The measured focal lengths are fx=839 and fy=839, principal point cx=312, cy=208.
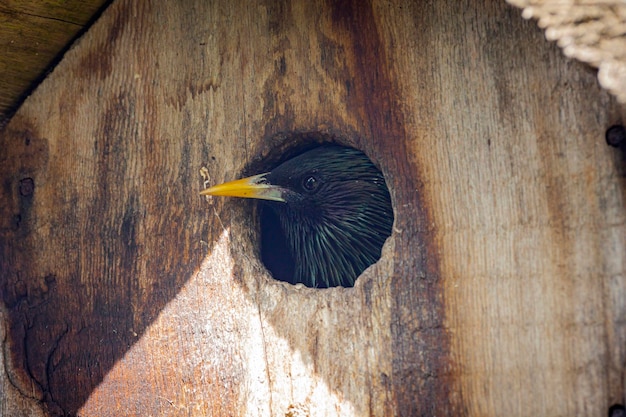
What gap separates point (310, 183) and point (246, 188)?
2.61 ft

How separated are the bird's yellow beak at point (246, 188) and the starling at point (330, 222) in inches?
16.5

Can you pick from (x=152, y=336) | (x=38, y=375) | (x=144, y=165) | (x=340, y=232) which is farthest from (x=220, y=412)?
(x=340, y=232)

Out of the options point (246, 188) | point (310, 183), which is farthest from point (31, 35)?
point (310, 183)

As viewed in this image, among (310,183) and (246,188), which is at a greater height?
(310,183)

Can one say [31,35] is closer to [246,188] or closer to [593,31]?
[246,188]

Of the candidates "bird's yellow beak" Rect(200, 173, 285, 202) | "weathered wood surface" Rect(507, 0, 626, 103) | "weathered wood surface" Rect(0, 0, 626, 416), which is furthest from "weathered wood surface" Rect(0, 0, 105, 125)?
"weathered wood surface" Rect(507, 0, 626, 103)

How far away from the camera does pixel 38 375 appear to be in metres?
2.62

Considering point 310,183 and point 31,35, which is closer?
point 31,35

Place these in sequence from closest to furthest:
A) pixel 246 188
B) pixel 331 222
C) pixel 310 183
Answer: pixel 246 188
pixel 310 183
pixel 331 222

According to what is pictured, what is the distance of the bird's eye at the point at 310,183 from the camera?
3266 millimetres

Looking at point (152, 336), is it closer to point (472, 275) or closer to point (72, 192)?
point (72, 192)

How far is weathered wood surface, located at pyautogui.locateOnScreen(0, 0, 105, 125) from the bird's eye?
3.30 feet

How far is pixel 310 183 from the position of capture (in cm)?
332

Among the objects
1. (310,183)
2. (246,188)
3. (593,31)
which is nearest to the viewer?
(593,31)
